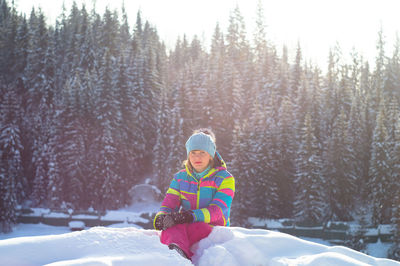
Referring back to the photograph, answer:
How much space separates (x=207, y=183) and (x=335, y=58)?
6121 cm

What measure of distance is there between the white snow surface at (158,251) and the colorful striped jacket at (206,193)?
0.56m

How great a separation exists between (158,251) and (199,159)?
4.99 ft

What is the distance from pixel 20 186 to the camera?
35.2 m

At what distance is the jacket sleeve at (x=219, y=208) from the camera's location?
13.0 ft

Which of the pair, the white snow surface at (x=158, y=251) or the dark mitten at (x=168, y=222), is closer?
the white snow surface at (x=158, y=251)

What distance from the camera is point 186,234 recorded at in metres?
3.69

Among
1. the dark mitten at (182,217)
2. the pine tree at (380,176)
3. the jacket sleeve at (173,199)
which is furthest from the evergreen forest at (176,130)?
the dark mitten at (182,217)

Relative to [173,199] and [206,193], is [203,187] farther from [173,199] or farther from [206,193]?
[173,199]

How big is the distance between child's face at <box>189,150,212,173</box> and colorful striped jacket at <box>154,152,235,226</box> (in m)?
0.10

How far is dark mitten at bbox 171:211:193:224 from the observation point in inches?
147

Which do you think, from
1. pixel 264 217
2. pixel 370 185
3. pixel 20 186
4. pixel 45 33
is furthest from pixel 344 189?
pixel 45 33

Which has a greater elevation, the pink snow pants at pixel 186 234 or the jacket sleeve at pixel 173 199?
the jacket sleeve at pixel 173 199

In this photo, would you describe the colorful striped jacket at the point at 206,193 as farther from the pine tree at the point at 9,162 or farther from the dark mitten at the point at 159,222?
the pine tree at the point at 9,162

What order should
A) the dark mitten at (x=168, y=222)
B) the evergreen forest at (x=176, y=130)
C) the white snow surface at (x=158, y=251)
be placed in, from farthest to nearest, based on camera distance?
the evergreen forest at (x=176, y=130)
the dark mitten at (x=168, y=222)
the white snow surface at (x=158, y=251)
